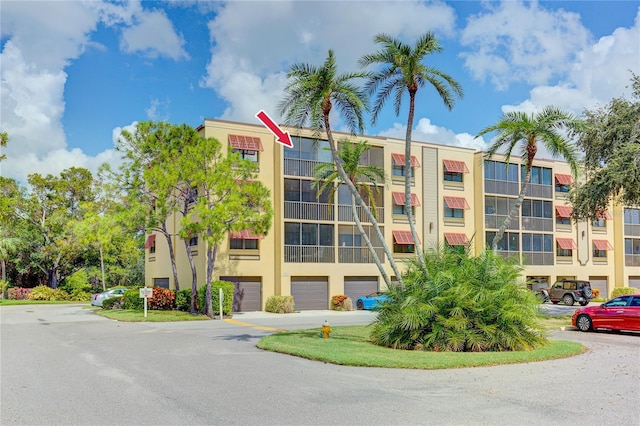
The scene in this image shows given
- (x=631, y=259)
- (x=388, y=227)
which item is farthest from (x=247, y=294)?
(x=631, y=259)

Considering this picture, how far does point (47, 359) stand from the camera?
15.9m

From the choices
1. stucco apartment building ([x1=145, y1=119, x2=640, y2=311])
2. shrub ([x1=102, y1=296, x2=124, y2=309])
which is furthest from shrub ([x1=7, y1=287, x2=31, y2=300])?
shrub ([x1=102, y1=296, x2=124, y2=309])

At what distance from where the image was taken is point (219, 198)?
32.7 meters

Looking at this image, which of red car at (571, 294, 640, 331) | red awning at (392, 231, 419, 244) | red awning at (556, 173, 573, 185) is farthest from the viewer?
red awning at (556, 173, 573, 185)

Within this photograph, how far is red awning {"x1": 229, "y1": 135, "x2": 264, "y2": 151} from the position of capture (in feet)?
122

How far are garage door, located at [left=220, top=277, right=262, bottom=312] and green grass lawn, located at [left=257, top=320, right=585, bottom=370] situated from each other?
18.7 m

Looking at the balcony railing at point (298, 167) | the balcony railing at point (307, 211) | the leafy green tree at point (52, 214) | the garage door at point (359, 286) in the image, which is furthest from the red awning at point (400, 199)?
the leafy green tree at point (52, 214)

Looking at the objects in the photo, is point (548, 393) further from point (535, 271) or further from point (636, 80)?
point (535, 271)

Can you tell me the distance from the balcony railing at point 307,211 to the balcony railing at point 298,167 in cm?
189

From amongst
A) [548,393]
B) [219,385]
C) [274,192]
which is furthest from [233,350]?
[274,192]

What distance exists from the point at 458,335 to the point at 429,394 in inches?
239

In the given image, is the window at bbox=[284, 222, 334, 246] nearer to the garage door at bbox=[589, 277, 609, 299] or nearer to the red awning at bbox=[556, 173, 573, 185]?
the red awning at bbox=[556, 173, 573, 185]

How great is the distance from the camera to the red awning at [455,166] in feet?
148

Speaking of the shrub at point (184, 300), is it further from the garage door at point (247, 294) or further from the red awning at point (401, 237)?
the red awning at point (401, 237)
